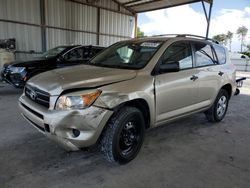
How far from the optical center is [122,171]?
270 cm

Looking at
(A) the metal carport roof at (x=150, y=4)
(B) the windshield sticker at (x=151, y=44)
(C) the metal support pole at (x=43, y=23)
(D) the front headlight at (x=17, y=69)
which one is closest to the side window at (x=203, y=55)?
(B) the windshield sticker at (x=151, y=44)

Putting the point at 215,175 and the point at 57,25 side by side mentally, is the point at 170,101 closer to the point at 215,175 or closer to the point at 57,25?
the point at 215,175

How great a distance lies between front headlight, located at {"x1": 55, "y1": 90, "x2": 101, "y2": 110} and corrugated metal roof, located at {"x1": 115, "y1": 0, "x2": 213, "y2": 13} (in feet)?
36.0

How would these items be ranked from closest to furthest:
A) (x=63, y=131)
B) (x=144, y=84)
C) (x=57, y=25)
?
(x=63, y=131)
(x=144, y=84)
(x=57, y=25)

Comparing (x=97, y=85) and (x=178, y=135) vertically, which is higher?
(x=97, y=85)

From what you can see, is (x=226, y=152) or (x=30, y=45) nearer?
(x=226, y=152)

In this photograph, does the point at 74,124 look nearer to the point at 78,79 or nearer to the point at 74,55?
the point at 78,79

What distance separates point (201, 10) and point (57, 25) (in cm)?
790

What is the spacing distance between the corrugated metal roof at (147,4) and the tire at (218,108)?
8316 millimetres

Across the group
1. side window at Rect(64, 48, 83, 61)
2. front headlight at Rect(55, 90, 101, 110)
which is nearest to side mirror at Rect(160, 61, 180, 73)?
front headlight at Rect(55, 90, 101, 110)

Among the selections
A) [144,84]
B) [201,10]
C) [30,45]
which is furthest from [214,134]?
[30,45]

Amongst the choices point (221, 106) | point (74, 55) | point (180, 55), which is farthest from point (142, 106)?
point (74, 55)

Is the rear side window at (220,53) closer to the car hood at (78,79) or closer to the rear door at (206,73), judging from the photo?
the rear door at (206,73)

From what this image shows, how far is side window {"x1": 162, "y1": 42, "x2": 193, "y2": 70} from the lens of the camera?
129 inches
